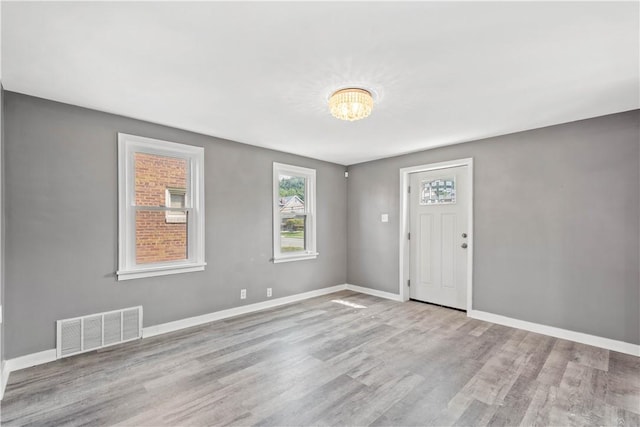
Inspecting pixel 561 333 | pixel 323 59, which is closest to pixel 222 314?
pixel 323 59

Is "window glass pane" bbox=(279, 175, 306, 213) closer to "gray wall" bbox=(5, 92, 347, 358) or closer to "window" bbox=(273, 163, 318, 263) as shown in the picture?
"window" bbox=(273, 163, 318, 263)

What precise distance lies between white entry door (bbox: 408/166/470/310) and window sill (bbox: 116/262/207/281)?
3.28 m

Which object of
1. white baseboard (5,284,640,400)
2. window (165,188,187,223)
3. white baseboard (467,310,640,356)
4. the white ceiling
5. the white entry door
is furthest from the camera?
the white entry door

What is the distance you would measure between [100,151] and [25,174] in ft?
2.03

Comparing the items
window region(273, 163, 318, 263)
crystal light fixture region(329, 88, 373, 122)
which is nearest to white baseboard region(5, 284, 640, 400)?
window region(273, 163, 318, 263)

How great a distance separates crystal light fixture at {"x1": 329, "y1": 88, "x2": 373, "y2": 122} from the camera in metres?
2.50

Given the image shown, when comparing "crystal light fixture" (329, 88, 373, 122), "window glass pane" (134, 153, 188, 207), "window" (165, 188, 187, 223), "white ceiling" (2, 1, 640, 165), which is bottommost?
"window" (165, 188, 187, 223)

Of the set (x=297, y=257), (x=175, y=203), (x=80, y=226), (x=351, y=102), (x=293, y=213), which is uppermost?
(x=351, y=102)

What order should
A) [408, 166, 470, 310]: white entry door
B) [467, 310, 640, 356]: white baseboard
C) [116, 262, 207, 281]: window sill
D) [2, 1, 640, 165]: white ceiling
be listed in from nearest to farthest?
[2, 1, 640, 165]: white ceiling
[467, 310, 640, 356]: white baseboard
[116, 262, 207, 281]: window sill
[408, 166, 470, 310]: white entry door

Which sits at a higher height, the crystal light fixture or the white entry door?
the crystal light fixture

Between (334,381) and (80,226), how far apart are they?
2.81 metres

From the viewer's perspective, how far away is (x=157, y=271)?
3.45 metres

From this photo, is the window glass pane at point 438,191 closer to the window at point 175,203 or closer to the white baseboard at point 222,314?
the white baseboard at point 222,314

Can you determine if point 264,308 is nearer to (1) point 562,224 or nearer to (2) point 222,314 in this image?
(2) point 222,314
